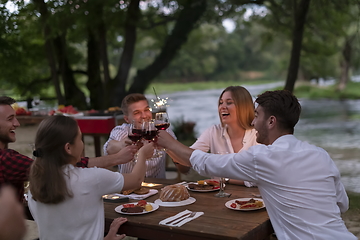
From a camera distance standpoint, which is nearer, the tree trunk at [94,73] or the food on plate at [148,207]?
the food on plate at [148,207]

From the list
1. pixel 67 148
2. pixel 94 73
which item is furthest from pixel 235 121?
pixel 94 73

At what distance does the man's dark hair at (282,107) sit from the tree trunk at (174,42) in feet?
27.9

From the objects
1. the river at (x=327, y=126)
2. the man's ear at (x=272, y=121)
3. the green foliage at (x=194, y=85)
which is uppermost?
the man's ear at (x=272, y=121)

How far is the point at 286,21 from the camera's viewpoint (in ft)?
36.1

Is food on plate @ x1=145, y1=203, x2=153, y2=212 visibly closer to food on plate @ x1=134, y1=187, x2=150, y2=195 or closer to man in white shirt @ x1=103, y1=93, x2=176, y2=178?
food on plate @ x1=134, y1=187, x2=150, y2=195

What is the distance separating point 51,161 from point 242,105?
70.3 inches

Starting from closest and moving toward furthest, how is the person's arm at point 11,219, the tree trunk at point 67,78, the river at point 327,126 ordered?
the person's arm at point 11,219 < the river at point 327,126 < the tree trunk at point 67,78

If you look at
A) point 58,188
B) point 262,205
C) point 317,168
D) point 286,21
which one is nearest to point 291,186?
point 317,168

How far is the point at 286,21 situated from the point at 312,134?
6.02 m

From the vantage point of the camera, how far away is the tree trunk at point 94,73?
441 inches

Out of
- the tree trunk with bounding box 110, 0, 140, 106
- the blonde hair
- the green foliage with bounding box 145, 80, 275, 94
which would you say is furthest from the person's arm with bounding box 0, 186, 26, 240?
the green foliage with bounding box 145, 80, 275, 94

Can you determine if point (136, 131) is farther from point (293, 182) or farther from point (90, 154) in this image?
point (90, 154)

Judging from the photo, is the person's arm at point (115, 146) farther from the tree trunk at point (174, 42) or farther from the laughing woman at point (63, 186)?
the tree trunk at point (174, 42)

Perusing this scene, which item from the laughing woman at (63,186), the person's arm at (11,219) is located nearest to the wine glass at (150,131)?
the laughing woman at (63,186)
